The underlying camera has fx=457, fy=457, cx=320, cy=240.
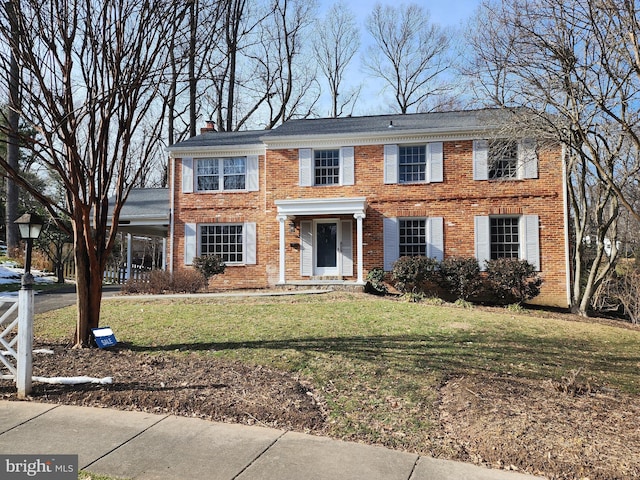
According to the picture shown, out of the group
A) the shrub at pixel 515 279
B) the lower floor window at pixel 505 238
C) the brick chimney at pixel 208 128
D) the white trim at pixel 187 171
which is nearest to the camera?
the shrub at pixel 515 279

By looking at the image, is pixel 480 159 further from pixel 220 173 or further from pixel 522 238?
pixel 220 173

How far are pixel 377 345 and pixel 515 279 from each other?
804cm

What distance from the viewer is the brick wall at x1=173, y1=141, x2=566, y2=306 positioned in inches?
560

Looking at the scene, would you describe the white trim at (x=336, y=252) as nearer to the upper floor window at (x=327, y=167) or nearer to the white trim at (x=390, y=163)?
the upper floor window at (x=327, y=167)

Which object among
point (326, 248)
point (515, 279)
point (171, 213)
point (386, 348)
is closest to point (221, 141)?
point (171, 213)

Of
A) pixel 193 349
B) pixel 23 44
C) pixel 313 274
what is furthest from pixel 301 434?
pixel 313 274

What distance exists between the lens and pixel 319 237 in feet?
51.5

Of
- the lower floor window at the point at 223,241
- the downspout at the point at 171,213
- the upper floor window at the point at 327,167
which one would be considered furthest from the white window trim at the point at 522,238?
the downspout at the point at 171,213

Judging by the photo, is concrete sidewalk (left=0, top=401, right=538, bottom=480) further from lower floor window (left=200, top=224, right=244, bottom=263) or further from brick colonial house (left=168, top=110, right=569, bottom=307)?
lower floor window (left=200, top=224, right=244, bottom=263)

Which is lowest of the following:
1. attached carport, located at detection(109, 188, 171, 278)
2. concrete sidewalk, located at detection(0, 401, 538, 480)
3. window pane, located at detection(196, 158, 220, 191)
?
concrete sidewalk, located at detection(0, 401, 538, 480)

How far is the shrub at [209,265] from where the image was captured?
15258 millimetres

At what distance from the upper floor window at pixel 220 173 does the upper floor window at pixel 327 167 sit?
277cm

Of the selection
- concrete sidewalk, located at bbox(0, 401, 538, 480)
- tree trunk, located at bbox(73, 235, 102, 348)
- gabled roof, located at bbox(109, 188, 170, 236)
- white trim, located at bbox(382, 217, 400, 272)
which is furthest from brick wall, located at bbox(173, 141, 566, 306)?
concrete sidewalk, located at bbox(0, 401, 538, 480)

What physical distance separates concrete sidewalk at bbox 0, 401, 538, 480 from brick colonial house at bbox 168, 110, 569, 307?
34.8ft
